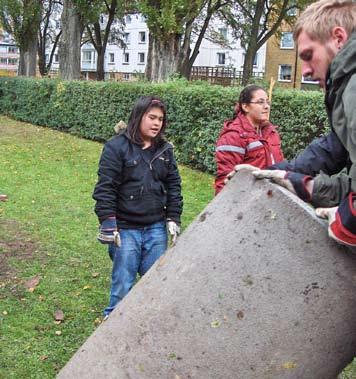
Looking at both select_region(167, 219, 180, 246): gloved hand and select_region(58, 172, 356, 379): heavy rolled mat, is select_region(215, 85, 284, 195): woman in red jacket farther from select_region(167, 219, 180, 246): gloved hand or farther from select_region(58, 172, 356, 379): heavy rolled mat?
select_region(58, 172, 356, 379): heavy rolled mat

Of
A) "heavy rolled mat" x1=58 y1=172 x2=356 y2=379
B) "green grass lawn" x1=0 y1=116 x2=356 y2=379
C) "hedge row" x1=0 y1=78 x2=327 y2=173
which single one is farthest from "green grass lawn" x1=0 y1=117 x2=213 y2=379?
"heavy rolled mat" x1=58 y1=172 x2=356 y2=379

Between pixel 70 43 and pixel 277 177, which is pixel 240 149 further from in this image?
pixel 70 43

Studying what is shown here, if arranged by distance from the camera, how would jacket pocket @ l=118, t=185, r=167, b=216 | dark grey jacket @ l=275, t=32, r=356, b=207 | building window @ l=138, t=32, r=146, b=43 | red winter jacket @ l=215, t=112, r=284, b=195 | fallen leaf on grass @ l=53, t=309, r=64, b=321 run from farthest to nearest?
building window @ l=138, t=32, r=146, b=43
fallen leaf on grass @ l=53, t=309, r=64, b=321
red winter jacket @ l=215, t=112, r=284, b=195
jacket pocket @ l=118, t=185, r=167, b=216
dark grey jacket @ l=275, t=32, r=356, b=207

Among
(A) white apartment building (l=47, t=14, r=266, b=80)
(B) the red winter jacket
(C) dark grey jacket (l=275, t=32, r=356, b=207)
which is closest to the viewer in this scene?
(C) dark grey jacket (l=275, t=32, r=356, b=207)

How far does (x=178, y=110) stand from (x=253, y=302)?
1056 centimetres

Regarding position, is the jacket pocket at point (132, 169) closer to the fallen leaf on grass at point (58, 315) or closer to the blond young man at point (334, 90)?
the fallen leaf on grass at point (58, 315)

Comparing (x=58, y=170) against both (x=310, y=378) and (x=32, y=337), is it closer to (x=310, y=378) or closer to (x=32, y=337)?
(x=32, y=337)

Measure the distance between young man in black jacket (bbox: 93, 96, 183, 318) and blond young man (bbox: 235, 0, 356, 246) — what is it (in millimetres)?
2015

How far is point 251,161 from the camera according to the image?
188 inches

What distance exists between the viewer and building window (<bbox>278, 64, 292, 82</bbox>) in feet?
174

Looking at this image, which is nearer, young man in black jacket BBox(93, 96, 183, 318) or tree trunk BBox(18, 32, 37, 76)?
young man in black jacket BBox(93, 96, 183, 318)

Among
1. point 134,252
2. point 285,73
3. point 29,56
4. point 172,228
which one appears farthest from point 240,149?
point 285,73

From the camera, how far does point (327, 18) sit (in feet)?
6.87

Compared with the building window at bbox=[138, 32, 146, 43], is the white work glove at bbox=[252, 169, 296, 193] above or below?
below
